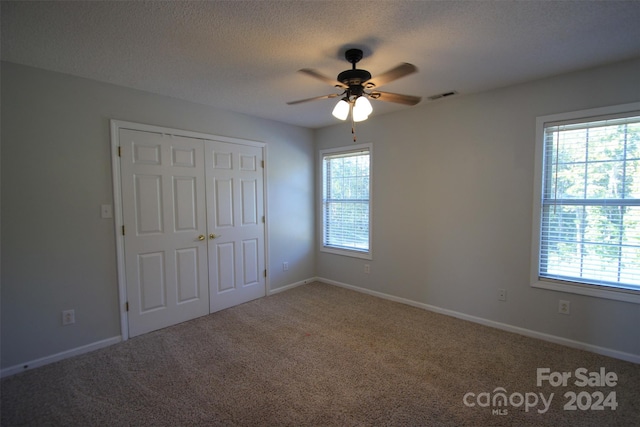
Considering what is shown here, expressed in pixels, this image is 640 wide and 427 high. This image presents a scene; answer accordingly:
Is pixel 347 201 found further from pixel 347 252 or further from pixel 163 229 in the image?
pixel 163 229

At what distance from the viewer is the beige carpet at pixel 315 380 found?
188 cm

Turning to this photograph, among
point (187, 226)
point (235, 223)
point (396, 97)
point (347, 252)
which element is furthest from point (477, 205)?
point (187, 226)

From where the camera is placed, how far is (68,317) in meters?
2.55

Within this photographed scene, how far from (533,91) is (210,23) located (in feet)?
9.45

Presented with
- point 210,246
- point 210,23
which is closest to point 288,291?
point 210,246

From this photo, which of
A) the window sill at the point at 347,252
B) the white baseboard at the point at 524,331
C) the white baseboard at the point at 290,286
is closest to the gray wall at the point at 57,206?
the white baseboard at the point at 290,286

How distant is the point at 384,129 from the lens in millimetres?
3842

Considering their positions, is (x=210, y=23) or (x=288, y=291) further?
(x=288, y=291)

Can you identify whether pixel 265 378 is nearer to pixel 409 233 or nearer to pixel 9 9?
pixel 409 233

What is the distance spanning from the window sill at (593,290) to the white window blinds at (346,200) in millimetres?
2029

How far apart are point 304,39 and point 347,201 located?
104 inches

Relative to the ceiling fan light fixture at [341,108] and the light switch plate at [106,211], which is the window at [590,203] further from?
the light switch plate at [106,211]

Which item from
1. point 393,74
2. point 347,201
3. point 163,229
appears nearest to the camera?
point 393,74

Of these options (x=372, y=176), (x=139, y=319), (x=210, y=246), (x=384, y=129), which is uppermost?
(x=384, y=129)
